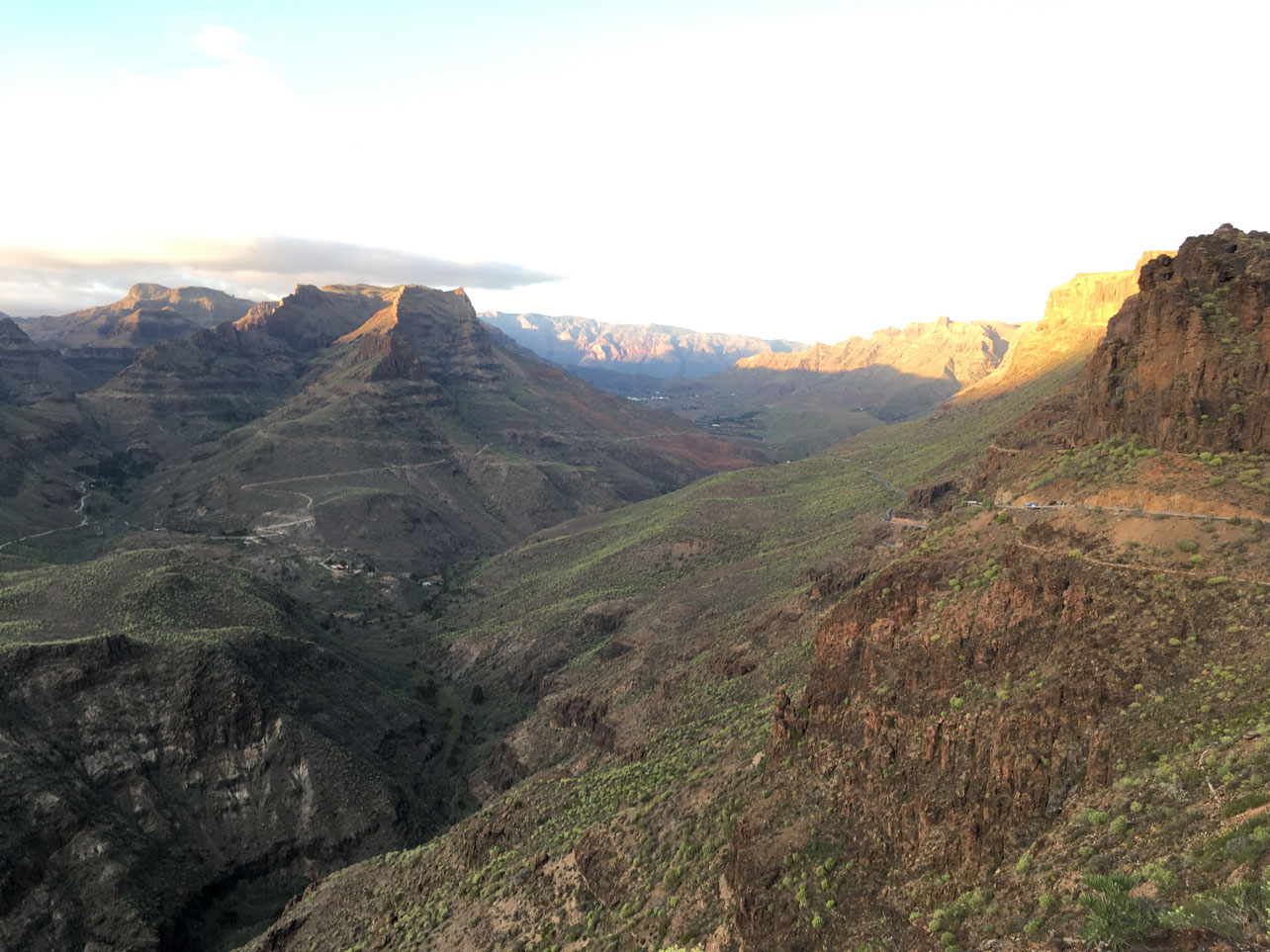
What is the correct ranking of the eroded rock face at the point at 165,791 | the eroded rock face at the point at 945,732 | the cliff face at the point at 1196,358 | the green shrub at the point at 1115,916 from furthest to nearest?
the eroded rock face at the point at 165,791
the cliff face at the point at 1196,358
the eroded rock face at the point at 945,732
the green shrub at the point at 1115,916

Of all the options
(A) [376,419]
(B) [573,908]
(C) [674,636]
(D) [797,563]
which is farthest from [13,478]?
(B) [573,908]

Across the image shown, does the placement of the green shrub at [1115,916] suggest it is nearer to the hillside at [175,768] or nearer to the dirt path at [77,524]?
the hillside at [175,768]

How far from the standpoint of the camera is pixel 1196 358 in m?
33.5

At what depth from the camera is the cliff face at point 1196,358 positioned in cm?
3184

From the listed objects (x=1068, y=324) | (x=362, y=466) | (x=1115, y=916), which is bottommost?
(x=362, y=466)

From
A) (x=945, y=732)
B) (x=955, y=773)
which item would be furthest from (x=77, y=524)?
(x=955, y=773)

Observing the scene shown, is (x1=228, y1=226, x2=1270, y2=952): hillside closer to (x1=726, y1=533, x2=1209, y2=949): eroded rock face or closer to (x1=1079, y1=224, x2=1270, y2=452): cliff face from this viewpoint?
(x1=726, y1=533, x2=1209, y2=949): eroded rock face

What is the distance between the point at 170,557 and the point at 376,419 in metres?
85.1

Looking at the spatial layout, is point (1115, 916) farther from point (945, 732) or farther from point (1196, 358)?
point (1196, 358)

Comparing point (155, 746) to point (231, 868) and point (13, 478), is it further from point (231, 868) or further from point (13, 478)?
point (13, 478)

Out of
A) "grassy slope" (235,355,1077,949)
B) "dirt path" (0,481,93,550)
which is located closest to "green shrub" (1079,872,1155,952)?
"grassy slope" (235,355,1077,949)

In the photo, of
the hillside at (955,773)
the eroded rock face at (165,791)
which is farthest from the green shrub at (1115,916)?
the eroded rock face at (165,791)

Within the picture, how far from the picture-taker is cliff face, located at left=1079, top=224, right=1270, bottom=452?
31844 millimetres

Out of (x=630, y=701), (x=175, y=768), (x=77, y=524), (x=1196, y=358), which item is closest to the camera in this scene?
(x=1196, y=358)
